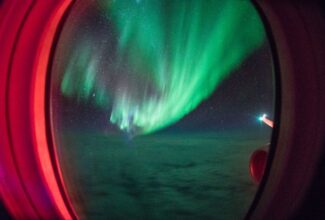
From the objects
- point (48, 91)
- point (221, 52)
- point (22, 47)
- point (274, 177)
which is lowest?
point (274, 177)

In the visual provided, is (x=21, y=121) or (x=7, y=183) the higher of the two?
(x=21, y=121)

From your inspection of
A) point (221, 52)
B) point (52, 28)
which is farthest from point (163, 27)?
point (52, 28)

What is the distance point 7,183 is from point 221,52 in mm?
1874

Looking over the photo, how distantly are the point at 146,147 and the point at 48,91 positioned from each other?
43.0 inches

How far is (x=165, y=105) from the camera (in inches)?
108

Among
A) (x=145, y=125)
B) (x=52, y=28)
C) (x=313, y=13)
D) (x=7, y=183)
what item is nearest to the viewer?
(x=313, y=13)

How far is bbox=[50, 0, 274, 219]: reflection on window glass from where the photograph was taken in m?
2.48

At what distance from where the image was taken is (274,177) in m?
1.62

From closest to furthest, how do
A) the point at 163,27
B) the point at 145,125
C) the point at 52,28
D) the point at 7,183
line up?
the point at 7,183 < the point at 52,28 < the point at 145,125 < the point at 163,27

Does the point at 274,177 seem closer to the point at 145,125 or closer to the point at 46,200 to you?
the point at 46,200

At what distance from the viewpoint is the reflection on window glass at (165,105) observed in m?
2.48

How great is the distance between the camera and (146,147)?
8.96ft

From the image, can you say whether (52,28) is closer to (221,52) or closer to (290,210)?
(290,210)

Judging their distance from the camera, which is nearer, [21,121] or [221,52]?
[21,121]
